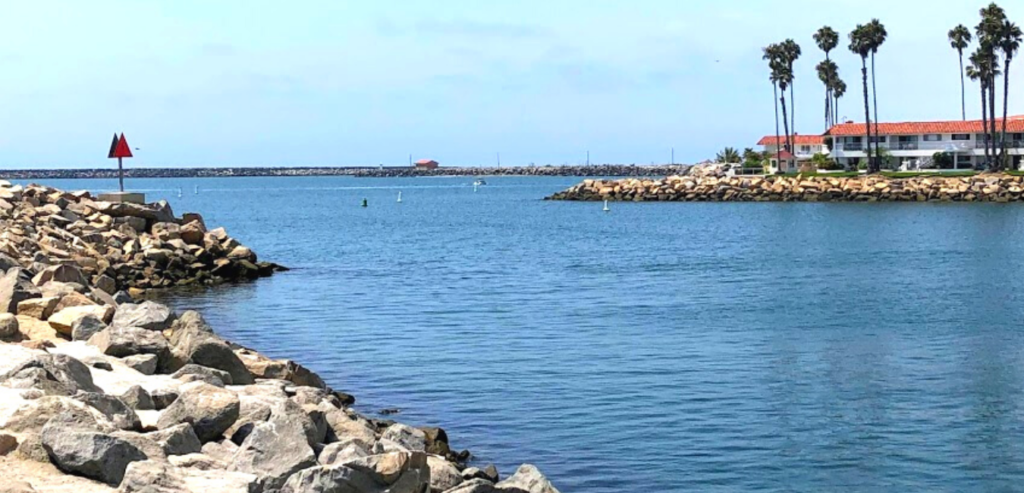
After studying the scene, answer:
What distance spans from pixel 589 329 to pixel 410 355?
13.9 ft

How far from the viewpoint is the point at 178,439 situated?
9.50m

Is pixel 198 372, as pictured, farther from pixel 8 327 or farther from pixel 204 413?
pixel 8 327

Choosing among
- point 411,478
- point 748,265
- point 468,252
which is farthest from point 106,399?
point 468,252

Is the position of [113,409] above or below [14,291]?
below

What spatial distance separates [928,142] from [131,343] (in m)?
98.8

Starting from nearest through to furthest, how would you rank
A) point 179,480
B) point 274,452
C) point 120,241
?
point 179,480
point 274,452
point 120,241

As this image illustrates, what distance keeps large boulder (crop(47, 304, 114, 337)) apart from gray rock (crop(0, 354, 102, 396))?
11.3ft

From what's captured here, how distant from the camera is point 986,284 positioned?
106ft

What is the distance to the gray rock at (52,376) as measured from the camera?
10.5 meters

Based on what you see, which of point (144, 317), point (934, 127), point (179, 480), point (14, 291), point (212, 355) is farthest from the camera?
point (934, 127)

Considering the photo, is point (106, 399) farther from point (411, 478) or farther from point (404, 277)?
point (404, 277)

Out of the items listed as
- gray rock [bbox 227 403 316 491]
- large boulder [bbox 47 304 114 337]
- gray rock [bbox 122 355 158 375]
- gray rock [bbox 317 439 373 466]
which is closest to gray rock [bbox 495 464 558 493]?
gray rock [bbox 317 439 373 466]

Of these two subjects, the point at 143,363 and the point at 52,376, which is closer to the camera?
the point at 52,376

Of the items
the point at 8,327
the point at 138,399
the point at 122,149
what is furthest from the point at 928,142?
the point at 138,399
